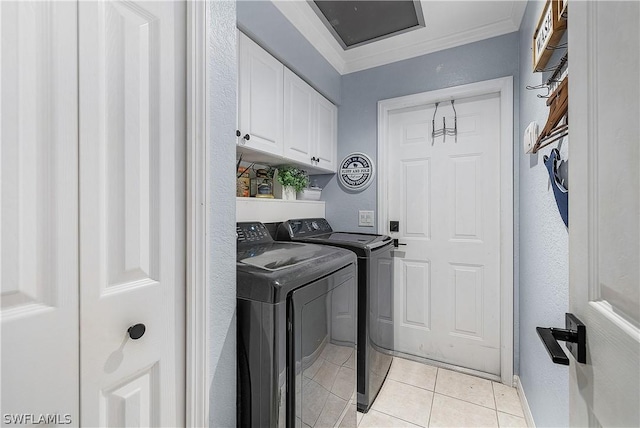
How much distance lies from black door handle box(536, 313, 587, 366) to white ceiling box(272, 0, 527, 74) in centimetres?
203

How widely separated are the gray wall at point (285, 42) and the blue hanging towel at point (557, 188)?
1.61 m

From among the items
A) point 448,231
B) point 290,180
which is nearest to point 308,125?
point 290,180

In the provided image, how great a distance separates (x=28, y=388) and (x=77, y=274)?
0.73 feet

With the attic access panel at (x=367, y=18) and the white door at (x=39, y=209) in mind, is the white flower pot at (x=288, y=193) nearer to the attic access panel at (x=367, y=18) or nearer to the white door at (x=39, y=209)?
the attic access panel at (x=367, y=18)

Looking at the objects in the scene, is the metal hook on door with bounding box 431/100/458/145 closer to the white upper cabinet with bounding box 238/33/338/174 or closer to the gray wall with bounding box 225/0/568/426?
the gray wall with bounding box 225/0/568/426

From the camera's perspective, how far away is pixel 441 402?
1854mm

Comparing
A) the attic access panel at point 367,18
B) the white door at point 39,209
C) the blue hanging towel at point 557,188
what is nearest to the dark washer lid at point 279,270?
the white door at point 39,209

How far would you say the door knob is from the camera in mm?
709

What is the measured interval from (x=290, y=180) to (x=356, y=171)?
2.25 ft

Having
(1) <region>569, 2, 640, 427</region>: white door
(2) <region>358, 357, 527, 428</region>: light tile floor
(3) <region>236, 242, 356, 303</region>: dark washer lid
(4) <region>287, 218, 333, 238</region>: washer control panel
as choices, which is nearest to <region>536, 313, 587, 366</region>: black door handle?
(1) <region>569, 2, 640, 427</region>: white door

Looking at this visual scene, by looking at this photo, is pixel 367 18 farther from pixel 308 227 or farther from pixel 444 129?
pixel 308 227

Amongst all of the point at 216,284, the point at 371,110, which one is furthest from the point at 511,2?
the point at 216,284

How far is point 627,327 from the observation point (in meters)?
0.44

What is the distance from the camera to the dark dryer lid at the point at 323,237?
183 cm
